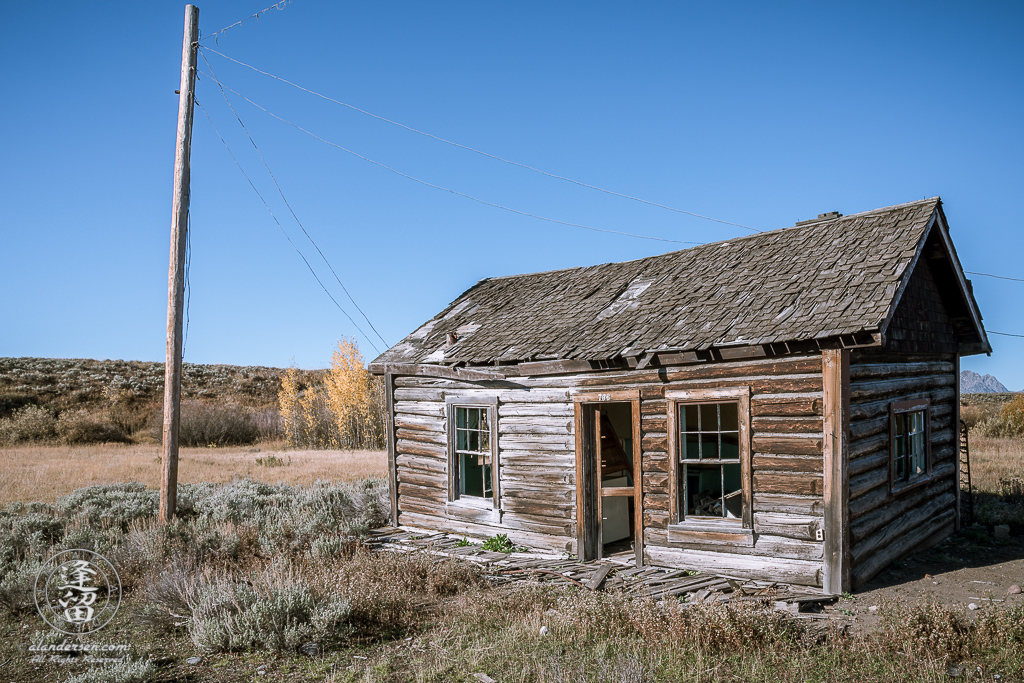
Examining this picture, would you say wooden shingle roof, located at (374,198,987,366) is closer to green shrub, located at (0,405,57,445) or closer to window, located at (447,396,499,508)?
window, located at (447,396,499,508)

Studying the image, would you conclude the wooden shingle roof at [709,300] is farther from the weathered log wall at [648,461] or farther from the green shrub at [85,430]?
the green shrub at [85,430]

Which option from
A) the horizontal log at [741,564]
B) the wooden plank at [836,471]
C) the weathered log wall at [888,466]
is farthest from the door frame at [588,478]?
the weathered log wall at [888,466]

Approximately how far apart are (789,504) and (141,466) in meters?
19.0

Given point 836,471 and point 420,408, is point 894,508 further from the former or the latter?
point 420,408

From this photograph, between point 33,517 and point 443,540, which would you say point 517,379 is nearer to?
point 443,540

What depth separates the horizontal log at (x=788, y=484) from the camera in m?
7.69

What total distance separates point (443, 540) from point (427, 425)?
1990mm

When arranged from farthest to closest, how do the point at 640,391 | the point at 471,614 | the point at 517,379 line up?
the point at 517,379 → the point at 640,391 → the point at 471,614

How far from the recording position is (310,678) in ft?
18.3

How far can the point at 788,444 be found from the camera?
7.87 metres

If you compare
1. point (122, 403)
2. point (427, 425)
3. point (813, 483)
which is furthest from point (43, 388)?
point (813, 483)

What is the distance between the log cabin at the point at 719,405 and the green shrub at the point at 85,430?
69.5 ft

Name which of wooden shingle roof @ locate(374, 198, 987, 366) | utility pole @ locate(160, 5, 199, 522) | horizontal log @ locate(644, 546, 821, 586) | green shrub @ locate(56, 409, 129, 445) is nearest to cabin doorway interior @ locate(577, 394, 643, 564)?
horizontal log @ locate(644, 546, 821, 586)

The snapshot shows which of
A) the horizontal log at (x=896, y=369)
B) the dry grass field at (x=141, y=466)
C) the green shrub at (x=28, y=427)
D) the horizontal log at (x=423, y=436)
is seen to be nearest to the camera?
the horizontal log at (x=896, y=369)
